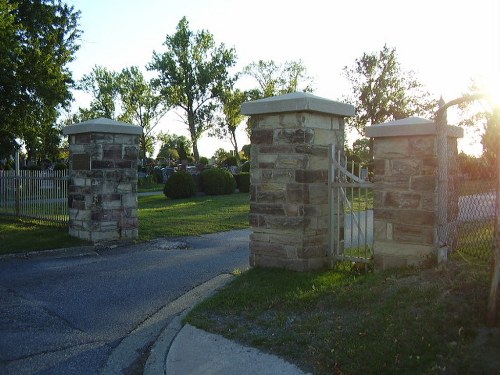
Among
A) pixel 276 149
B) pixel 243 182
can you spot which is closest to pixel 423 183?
pixel 276 149

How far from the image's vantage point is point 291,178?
684cm

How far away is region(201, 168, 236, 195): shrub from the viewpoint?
23.0m

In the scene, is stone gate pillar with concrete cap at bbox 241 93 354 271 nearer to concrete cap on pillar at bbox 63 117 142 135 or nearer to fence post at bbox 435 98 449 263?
fence post at bbox 435 98 449 263

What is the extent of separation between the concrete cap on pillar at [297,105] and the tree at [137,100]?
41510mm

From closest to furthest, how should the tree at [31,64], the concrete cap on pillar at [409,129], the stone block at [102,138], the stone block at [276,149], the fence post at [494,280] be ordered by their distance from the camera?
1. the fence post at [494,280]
2. the concrete cap on pillar at [409,129]
3. the stone block at [276,149]
4. the stone block at [102,138]
5. the tree at [31,64]

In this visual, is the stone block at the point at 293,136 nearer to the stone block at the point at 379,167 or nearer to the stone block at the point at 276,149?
the stone block at the point at 276,149

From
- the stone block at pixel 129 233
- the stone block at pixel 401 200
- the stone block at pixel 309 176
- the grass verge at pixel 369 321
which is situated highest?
the stone block at pixel 309 176

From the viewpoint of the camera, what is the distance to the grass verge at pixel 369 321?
12.1ft

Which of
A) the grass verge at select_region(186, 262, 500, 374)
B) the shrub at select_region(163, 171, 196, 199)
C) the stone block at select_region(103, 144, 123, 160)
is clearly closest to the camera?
the grass verge at select_region(186, 262, 500, 374)

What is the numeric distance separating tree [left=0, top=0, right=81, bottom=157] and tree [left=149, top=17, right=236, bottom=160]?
29627 millimetres

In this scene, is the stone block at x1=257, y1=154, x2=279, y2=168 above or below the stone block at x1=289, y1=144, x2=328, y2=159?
below

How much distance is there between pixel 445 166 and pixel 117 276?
4.75m

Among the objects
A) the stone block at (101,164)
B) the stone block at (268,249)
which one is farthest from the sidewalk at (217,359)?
the stone block at (101,164)

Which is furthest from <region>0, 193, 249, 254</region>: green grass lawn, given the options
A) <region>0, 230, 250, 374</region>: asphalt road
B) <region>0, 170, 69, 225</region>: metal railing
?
<region>0, 230, 250, 374</region>: asphalt road
